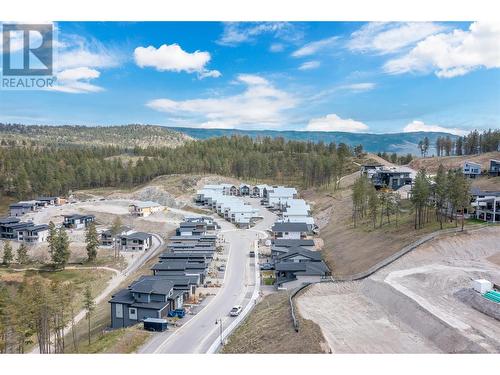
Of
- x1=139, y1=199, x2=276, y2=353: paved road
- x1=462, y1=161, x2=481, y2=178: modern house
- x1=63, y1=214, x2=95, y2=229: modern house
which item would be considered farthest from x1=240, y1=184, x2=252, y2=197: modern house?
x1=462, y1=161, x2=481, y2=178: modern house

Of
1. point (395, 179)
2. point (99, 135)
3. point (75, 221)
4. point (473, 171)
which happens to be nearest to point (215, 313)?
point (75, 221)

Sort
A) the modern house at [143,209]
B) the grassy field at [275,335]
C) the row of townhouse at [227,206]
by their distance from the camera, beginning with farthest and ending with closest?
the modern house at [143,209] → the row of townhouse at [227,206] → the grassy field at [275,335]

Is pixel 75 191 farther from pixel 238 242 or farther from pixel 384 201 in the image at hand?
pixel 384 201

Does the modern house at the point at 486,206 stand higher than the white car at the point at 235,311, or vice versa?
the modern house at the point at 486,206

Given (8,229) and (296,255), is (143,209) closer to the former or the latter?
(8,229)

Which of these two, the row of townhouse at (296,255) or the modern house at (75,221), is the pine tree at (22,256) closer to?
the modern house at (75,221)

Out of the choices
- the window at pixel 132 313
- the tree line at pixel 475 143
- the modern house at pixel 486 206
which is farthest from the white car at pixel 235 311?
the tree line at pixel 475 143

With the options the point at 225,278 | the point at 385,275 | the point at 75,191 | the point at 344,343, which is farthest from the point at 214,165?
the point at 344,343

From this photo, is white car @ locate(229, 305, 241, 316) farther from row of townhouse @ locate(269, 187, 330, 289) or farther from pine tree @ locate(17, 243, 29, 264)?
pine tree @ locate(17, 243, 29, 264)
